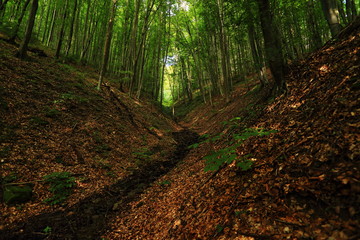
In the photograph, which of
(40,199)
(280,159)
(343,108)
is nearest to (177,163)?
(40,199)

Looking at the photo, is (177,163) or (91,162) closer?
(91,162)

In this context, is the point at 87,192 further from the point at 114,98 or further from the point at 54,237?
the point at 114,98

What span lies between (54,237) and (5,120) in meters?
5.22

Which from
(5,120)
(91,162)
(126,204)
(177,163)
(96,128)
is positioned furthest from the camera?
(96,128)

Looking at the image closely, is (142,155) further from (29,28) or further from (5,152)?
(29,28)

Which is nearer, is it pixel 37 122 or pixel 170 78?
pixel 37 122

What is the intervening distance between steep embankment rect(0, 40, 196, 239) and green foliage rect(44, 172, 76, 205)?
16cm

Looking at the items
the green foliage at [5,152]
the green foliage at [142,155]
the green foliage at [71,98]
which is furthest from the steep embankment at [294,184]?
the green foliage at [71,98]

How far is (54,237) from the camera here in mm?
4031

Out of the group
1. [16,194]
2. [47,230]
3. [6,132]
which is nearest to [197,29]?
[6,132]

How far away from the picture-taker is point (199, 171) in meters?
5.93

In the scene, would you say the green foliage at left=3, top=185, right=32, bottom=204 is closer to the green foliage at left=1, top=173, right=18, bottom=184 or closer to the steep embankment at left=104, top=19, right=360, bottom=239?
the green foliage at left=1, top=173, right=18, bottom=184

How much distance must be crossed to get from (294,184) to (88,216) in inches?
203

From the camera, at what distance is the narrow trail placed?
4.10m
